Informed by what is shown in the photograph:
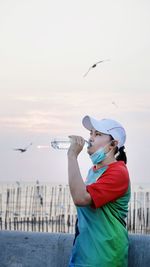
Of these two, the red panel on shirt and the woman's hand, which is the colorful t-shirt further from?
the woman's hand

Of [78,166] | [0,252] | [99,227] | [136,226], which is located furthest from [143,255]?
[136,226]

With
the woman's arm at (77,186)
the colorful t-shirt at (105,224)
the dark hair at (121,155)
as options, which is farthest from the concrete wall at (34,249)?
the woman's arm at (77,186)

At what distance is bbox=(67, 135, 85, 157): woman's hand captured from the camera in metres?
4.27

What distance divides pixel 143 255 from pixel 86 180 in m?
0.70

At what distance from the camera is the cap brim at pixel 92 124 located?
4.46 meters

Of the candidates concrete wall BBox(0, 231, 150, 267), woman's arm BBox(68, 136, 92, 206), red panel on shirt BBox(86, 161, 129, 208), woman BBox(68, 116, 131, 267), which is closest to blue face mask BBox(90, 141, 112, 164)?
woman BBox(68, 116, 131, 267)

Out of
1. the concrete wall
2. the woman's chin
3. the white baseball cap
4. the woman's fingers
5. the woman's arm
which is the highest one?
the white baseball cap

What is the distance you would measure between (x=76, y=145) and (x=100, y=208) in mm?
473

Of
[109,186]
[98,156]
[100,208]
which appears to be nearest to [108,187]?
[109,186]

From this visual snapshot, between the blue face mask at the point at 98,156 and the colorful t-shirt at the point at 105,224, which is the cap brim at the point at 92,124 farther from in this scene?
the colorful t-shirt at the point at 105,224

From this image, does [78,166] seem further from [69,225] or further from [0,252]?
[69,225]

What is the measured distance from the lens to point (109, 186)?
4164 millimetres

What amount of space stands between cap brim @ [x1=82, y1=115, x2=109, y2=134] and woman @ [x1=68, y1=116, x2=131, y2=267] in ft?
0.38

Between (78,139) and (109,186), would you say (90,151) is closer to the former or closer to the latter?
(78,139)
